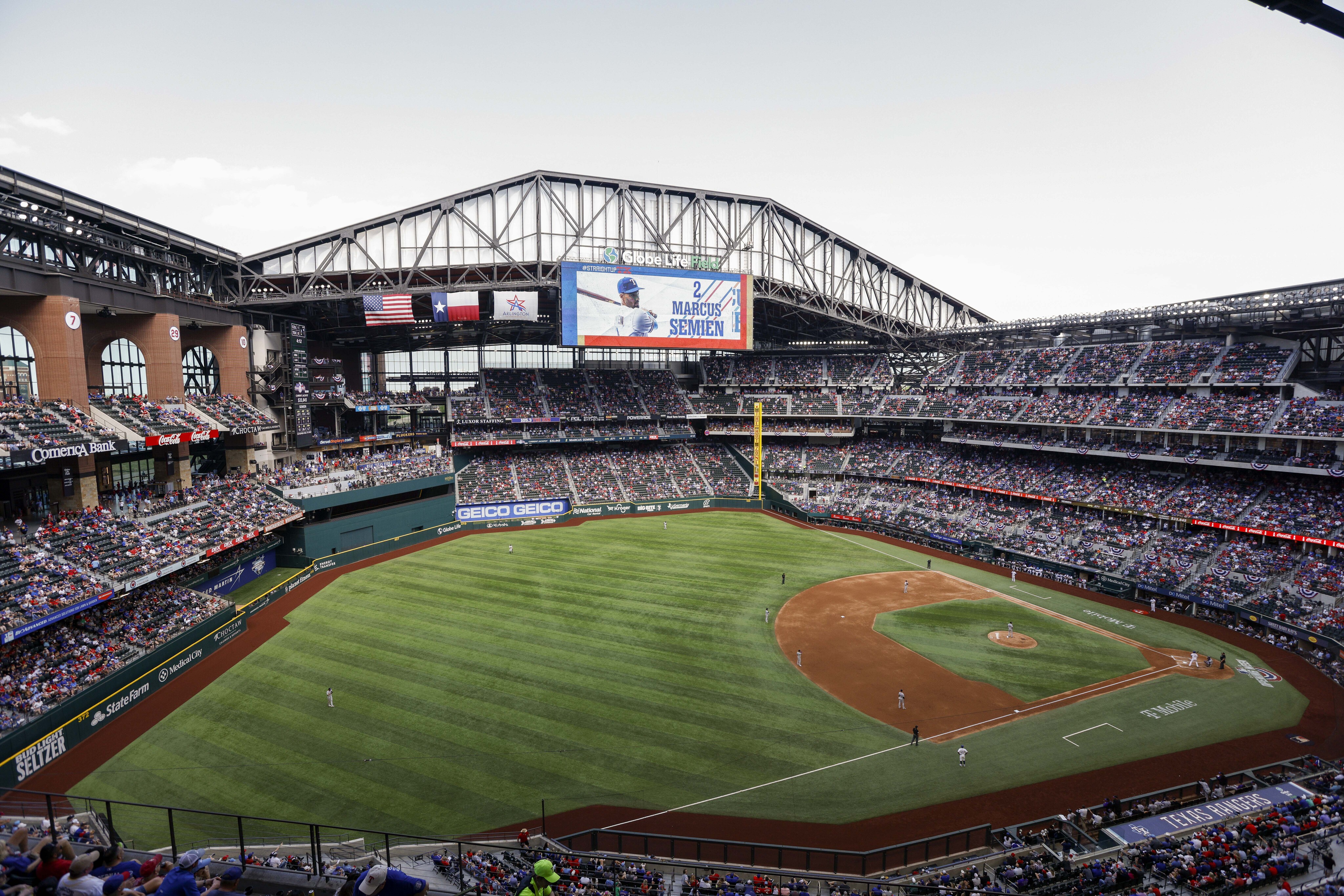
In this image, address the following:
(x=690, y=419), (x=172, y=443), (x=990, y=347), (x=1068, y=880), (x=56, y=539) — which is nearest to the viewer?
(x=1068, y=880)

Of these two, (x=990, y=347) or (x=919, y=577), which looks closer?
(x=919, y=577)

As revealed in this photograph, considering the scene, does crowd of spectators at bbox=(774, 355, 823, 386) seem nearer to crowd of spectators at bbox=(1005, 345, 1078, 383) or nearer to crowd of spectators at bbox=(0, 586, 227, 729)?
crowd of spectators at bbox=(1005, 345, 1078, 383)

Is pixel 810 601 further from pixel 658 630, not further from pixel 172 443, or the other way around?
pixel 172 443

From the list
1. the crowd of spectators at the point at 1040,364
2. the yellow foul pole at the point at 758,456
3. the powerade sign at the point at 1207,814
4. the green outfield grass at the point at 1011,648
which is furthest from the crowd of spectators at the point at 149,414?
the crowd of spectators at the point at 1040,364

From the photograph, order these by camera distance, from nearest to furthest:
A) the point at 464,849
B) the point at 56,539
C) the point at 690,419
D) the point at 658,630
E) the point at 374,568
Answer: the point at 464,849, the point at 56,539, the point at 658,630, the point at 374,568, the point at 690,419

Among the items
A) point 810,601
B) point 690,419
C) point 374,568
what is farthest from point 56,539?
point 690,419

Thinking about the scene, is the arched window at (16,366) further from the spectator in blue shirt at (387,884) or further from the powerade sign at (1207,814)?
the powerade sign at (1207,814)
